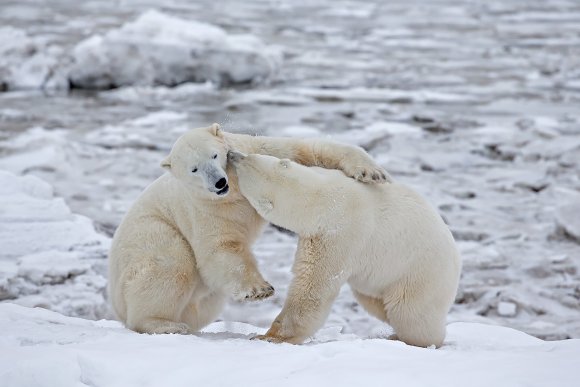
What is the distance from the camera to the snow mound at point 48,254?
4.39 m

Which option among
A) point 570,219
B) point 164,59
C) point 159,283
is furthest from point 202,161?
point 164,59

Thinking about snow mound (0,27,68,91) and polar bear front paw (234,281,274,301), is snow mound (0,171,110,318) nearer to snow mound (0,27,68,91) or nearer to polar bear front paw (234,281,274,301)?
polar bear front paw (234,281,274,301)

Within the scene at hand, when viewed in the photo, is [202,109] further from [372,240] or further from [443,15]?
[443,15]

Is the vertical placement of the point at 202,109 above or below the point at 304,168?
below

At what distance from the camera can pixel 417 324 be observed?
3141mm

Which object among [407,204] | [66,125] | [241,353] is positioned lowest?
[66,125]

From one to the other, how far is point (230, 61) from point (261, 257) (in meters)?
6.23

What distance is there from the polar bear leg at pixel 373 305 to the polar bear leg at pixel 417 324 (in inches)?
3.1

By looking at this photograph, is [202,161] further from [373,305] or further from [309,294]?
[373,305]

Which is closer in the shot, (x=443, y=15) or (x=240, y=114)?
(x=240, y=114)

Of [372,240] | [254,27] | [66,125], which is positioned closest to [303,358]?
[372,240]

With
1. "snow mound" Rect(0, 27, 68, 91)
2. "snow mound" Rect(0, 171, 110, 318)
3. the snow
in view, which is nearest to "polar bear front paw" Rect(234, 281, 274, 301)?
"snow mound" Rect(0, 171, 110, 318)

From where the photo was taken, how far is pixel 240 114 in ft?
Result: 30.7

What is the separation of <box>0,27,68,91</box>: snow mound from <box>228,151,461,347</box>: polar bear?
8.35m
